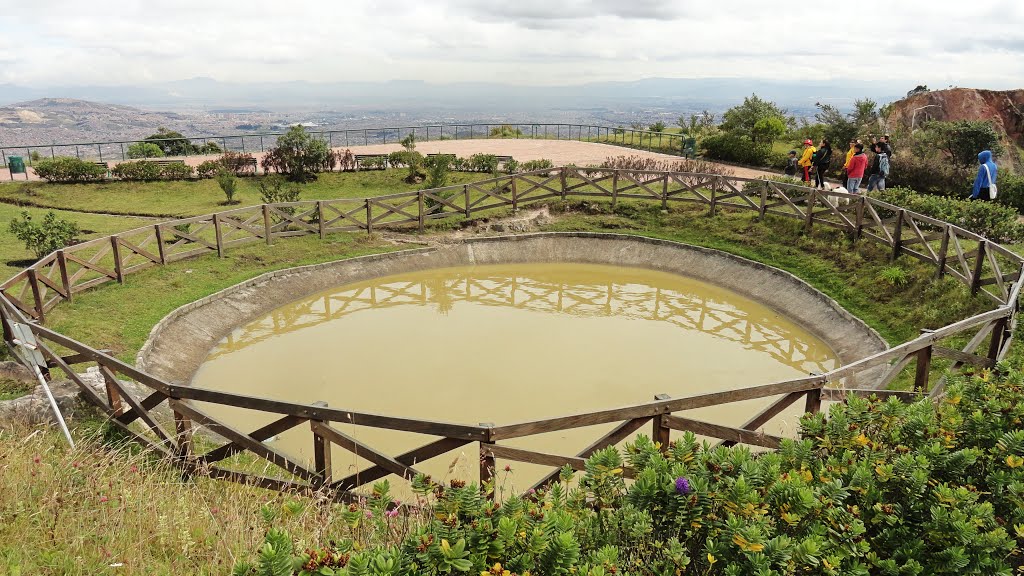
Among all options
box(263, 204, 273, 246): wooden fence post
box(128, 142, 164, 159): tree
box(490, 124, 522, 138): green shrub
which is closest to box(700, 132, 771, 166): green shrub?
box(490, 124, 522, 138): green shrub

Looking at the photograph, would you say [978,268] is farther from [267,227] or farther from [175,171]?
[175,171]

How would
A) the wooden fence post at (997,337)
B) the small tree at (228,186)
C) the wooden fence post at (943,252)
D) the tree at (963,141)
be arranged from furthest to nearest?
the small tree at (228,186) → the tree at (963,141) → the wooden fence post at (943,252) → the wooden fence post at (997,337)

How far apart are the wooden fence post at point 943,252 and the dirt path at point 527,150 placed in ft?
51.4

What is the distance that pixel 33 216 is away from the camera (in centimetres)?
2436

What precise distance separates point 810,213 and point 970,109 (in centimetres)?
2085

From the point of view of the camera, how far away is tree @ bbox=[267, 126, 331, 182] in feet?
104

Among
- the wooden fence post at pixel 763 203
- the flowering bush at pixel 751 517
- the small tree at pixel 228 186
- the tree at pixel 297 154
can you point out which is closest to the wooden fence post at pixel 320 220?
the small tree at pixel 228 186

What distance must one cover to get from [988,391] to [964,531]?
7.97ft

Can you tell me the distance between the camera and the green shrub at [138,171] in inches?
1172

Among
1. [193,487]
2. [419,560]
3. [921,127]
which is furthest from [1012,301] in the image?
[921,127]

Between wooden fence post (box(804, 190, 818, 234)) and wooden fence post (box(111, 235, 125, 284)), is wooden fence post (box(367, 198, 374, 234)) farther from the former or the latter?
wooden fence post (box(804, 190, 818, 234))

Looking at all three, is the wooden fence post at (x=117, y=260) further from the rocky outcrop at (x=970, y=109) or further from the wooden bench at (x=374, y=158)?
the rocky outcrop at (x=970, y=109)

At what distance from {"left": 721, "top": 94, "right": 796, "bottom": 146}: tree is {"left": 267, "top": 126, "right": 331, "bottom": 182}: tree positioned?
22.1 metres

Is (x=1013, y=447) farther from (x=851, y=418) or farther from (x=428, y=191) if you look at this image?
(x=428, y=191)
